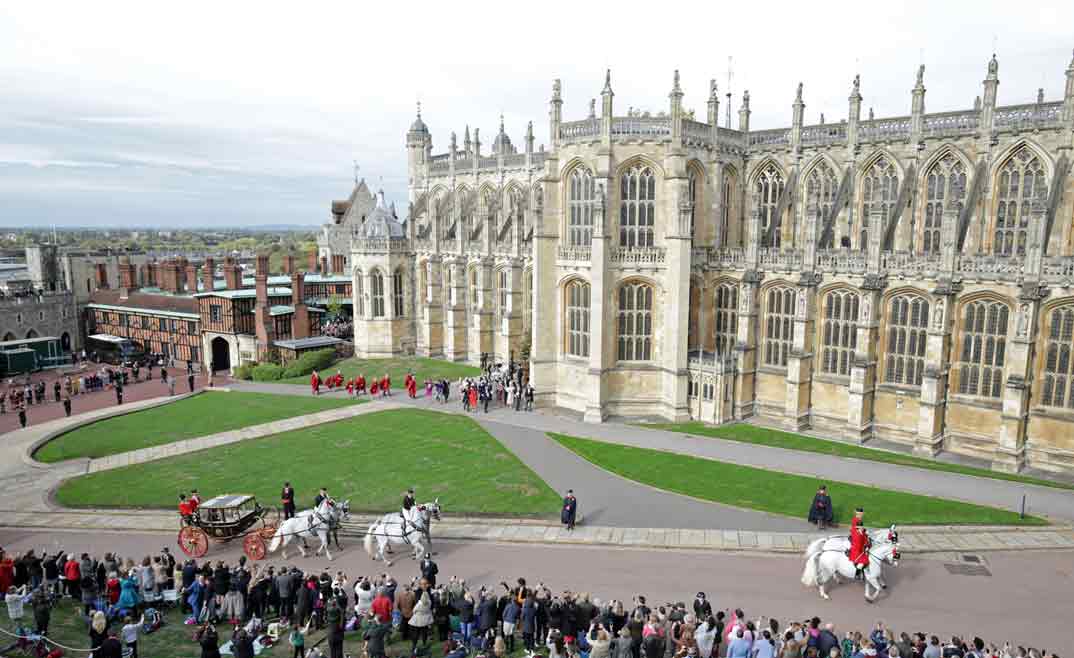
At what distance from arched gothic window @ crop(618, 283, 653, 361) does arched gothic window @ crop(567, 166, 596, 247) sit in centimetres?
355

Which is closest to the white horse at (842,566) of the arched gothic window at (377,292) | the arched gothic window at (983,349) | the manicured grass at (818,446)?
the manicured grass at (818,446)

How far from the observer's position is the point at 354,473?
1090 inches

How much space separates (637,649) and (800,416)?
2284 cm

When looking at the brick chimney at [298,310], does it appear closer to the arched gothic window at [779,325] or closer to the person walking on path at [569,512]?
the arched gothic window at [779,325]

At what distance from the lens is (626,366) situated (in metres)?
36.7

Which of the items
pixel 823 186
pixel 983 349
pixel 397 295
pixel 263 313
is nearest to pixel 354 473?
pixel 983 349

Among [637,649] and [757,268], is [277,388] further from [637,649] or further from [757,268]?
[637,649]

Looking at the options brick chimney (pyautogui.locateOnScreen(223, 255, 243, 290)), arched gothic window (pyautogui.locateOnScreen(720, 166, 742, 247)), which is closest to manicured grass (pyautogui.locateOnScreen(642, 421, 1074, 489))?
arched gothic window (pyautogui.locateOnScreen(720, 166, 742, 247))

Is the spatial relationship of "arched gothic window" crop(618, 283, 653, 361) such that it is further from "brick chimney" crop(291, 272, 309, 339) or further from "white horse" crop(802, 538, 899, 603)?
"brick chimney" crop(291, 272, 309, 339)

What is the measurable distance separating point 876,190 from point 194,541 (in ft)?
108

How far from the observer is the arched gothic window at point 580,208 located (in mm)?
36812

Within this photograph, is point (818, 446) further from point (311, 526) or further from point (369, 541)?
point (311, 526)

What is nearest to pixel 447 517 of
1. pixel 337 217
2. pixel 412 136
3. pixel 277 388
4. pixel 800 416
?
pixel 800 416

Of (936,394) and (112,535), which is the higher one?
(936,394)
